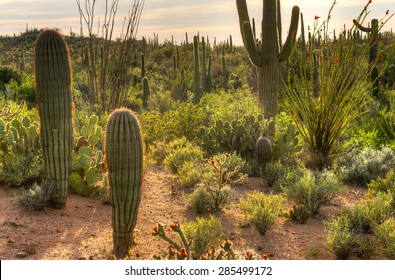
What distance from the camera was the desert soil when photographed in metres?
→ 5.70

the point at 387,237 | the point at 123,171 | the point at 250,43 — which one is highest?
the point at 250,43

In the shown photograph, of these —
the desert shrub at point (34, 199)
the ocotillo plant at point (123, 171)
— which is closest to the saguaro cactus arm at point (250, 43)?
the desert shrub at point (34, 199)

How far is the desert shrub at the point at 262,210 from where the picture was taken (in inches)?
244

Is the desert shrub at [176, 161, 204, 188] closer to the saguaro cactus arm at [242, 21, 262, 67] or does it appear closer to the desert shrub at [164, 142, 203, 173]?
the desert shrub at [164, 142, 203, 173]

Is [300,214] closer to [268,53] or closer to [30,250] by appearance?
[30,250]

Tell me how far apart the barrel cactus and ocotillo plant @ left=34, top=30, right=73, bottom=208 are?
3.27 metres

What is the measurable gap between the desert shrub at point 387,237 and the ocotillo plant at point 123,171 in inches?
101

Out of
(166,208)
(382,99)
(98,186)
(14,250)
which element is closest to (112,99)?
(98,186)

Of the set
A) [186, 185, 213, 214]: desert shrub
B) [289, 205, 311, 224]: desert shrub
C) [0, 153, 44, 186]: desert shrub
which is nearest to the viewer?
[289, 205, 311, 224]: desert shrub

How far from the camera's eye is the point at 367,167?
8766 millimetres

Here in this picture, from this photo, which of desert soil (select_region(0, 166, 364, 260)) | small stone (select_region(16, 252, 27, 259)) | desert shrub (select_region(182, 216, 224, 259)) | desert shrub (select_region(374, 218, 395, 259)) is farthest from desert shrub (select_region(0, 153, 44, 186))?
desert shrub (select_region(374, 218, 395, 259))

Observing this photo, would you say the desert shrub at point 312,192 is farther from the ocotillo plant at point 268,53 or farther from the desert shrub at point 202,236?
the ocotillo plant at point 268,53

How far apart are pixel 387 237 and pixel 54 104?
4.21 m

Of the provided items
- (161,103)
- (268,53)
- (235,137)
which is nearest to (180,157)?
(235,137)
